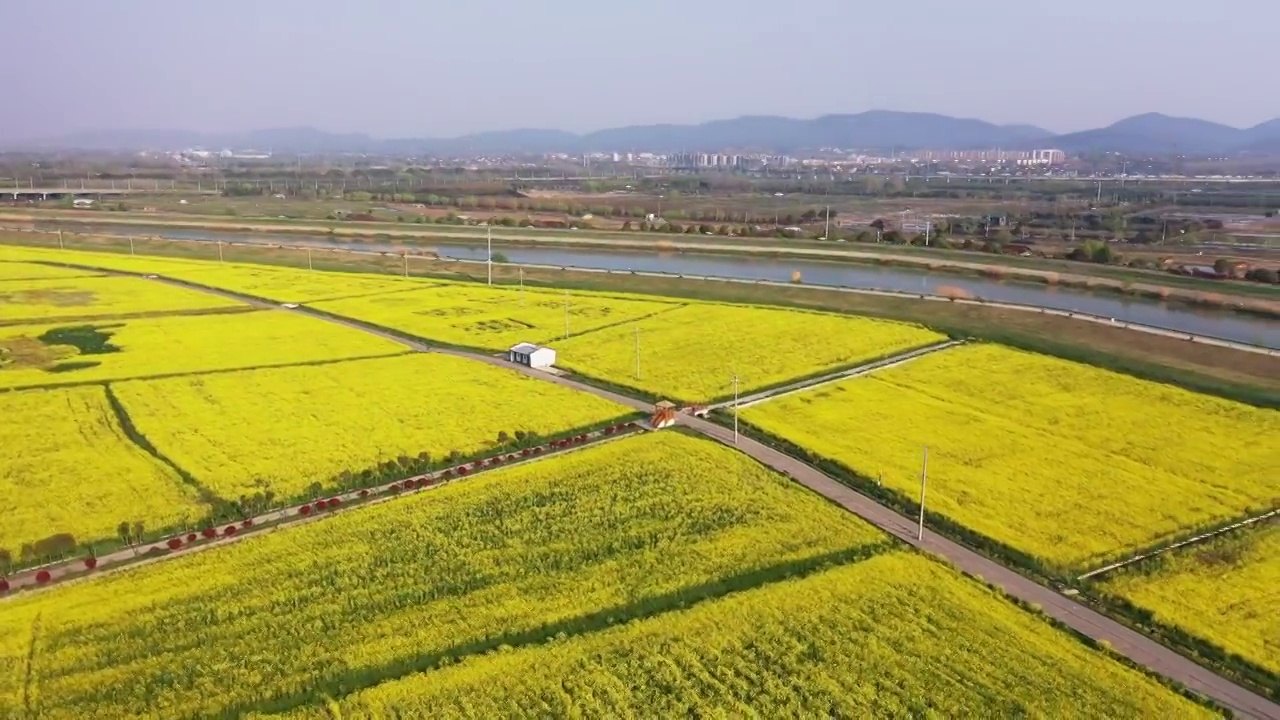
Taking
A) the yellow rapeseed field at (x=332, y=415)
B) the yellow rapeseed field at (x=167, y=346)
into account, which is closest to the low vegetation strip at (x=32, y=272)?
the yellow rapeseed field at (x=167, y=346)

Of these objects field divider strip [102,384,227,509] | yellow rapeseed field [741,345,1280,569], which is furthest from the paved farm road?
field divider strip [102,384,227,509]

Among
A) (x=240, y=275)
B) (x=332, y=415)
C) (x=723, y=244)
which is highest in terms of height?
(x=723, y=244)

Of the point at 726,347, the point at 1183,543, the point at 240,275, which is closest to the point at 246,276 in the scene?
the point at 240,275

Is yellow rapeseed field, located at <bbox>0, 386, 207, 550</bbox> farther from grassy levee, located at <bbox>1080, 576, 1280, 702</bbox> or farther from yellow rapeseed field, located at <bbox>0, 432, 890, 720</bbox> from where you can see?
grassy levee, located at <bbox>1080, 576, 1280, 702</bbox>

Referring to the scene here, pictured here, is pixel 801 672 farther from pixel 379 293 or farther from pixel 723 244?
pixel 723 244

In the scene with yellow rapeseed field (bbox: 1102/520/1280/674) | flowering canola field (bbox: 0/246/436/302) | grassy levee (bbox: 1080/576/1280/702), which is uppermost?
flowering canola field (bbox: 0/246/436/302)

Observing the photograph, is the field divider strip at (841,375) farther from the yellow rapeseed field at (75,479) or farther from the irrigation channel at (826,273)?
the yellow rapeseed field at (75,479)

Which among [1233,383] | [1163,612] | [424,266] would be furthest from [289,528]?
[424,266]

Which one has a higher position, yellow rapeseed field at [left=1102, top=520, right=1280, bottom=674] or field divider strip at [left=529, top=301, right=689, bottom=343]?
field divider strip at [left=529, top=301, right=689, bottom=343]
